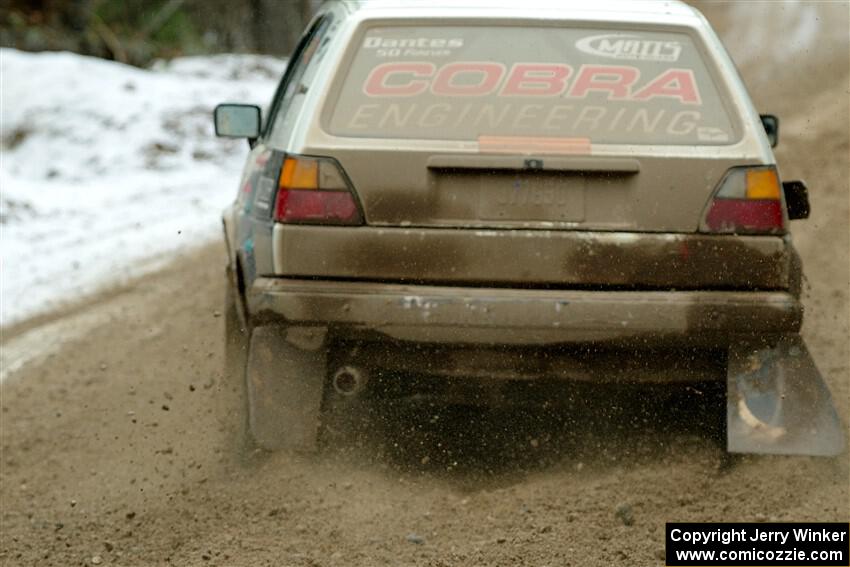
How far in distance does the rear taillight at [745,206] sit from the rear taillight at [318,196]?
124 cm

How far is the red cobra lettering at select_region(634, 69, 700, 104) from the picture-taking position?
15.7 ft

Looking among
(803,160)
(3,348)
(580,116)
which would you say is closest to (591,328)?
(580,116)

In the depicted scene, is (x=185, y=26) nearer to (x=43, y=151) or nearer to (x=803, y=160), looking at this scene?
(x=43, y=151)

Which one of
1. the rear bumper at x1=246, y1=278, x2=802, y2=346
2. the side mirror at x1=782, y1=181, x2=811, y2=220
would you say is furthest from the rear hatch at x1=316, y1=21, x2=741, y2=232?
the side mirror at x1=782, y1=181, x2=811, y2=220

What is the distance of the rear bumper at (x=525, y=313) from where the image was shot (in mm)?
4605

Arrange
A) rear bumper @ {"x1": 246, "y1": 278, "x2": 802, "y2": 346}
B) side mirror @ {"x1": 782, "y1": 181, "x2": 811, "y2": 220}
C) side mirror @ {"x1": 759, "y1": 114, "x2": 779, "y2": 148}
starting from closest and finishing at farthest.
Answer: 1. rear bumper @ {"x1": 246, "y1": 278, "x2": 802, "y2": 346}
2. side mirror @ {"x1": 782, "y1": 181, "x2": 811, "y2": 220}
3. side mirror @ {"x1": 759, "y1": 114, "x2": 779, "y2": 148}

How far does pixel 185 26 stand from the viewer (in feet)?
70.2

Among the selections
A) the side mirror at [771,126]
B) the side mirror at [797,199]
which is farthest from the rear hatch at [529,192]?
the side mirror at [771,126]

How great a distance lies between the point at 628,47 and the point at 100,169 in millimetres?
9080

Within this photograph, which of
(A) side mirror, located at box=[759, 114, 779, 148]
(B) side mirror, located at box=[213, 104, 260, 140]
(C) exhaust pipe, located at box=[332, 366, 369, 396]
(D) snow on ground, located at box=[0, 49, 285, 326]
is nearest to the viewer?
(C) exhaust pipe, located at box=[332, 366, 369, 396]

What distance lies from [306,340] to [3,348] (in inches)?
129

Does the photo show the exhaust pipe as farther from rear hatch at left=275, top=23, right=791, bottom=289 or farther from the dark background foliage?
the dark background foliage

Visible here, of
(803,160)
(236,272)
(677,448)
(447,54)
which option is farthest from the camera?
(803,160)

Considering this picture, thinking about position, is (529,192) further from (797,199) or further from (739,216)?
(797,199)
